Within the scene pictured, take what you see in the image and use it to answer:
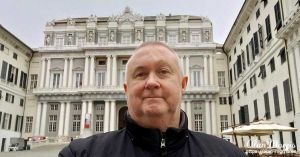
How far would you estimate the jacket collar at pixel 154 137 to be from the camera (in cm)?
194

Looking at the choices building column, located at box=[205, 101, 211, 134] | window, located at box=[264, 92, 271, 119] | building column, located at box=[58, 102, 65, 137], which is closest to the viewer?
window, located at box=[264, 92, 271, 119]

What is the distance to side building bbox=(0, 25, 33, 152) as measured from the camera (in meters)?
36.1

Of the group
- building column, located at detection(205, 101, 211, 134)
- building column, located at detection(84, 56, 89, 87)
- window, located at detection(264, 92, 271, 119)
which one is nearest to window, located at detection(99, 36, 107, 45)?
building column, located at detection(84, 56, 89, 87)

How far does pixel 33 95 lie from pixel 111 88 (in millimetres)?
11715

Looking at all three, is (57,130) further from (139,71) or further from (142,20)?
(139,71)

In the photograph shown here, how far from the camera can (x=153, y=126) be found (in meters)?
2.00

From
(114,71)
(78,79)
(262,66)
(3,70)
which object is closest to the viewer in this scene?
(262,66)

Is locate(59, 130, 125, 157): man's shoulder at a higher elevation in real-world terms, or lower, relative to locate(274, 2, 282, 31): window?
lower

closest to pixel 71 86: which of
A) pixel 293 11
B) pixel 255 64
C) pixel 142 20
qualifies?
pixel 142 20

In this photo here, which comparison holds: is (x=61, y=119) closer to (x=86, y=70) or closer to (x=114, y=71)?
(x=86, y=70)

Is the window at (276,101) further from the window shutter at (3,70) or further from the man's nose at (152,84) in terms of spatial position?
the window shutter at (3,70)

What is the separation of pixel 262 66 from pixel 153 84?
25.3 meters

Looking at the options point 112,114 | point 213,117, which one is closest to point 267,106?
point 213,117

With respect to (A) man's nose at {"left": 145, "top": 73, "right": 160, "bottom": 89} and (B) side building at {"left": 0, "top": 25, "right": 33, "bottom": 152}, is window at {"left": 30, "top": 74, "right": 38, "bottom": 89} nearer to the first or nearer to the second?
(B) side building at {"left": 0, "top": 25, "right": 33, "bottom": 152}
